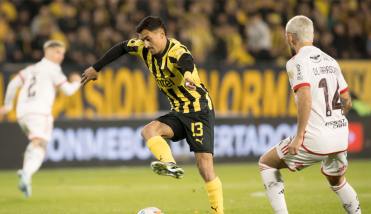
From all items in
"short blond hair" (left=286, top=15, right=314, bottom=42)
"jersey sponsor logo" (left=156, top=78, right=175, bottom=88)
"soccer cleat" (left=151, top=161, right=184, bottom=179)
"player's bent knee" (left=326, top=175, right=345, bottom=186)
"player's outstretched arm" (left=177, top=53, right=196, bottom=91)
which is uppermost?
"short blond hair" (left=286, top=15, right=314, bottom=42)

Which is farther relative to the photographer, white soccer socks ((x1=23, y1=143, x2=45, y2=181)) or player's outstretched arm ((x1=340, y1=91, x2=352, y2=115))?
white soccer socks ((x1=23, y1=143, x2=45, y2=181))

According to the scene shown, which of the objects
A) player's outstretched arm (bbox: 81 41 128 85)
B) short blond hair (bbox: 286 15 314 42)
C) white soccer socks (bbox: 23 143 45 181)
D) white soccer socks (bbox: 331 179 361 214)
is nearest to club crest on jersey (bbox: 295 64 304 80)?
short blond hair (bbox: 286 15 314 42)

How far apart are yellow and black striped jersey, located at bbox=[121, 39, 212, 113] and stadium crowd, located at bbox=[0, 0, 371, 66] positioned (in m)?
9.42

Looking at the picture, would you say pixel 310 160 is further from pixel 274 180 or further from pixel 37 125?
pixel 37 125

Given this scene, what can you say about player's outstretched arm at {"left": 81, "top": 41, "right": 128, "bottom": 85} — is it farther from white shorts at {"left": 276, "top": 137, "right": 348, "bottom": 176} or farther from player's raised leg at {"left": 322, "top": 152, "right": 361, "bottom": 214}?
player's raised leg at {"left": 322, "top": 152, "right": 361, "bottom": 214}

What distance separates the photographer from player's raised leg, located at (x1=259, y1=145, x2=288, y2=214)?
8.27 m

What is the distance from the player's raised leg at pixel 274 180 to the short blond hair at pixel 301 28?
1.20 metres

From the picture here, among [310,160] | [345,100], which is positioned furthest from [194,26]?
[310,160]

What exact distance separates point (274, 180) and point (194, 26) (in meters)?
11.8

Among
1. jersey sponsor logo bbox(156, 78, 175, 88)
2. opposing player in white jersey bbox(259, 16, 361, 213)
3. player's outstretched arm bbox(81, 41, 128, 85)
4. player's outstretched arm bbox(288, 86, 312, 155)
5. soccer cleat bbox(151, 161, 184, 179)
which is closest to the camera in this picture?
player's outstretched arm bbox(288, 86, 312, 155)

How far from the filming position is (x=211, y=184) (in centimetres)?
888

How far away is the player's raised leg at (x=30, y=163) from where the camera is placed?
1235 cm

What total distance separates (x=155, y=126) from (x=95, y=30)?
10456mm

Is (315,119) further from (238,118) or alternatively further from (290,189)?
(238,118)
